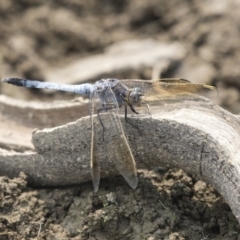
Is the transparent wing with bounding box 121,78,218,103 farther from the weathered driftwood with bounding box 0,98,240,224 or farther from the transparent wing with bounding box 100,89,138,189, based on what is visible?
the transparent wing with bounding box 100,89,138,189

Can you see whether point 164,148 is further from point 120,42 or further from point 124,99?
point 120,42

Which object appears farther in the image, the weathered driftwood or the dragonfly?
the dragonfly

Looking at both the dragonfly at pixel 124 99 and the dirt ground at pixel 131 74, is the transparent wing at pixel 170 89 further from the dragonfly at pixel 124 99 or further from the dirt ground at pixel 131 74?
the dirt ground at pixel 131 74

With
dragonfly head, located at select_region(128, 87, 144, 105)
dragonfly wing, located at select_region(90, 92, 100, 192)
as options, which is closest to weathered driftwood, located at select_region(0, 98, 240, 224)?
dragonfly wing, located at select_region(90, 92, 100, 192)

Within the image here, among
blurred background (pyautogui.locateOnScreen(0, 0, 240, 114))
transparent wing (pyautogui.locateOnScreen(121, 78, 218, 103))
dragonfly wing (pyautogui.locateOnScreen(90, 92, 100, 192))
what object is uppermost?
blurred background (pyautogui.locateOnScreen(0, 0, 240, 114))

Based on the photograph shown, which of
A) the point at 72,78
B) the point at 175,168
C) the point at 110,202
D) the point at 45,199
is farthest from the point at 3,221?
the point at 72,78

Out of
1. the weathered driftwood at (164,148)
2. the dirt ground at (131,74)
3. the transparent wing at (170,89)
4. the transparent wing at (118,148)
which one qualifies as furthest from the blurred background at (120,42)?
the transparent wing at (118,148)

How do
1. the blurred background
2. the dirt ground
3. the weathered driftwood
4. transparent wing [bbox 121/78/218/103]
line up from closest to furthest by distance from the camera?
the weathered driftwood, the dirt ground, transparent wing [bbox 121/78/218/103], the blurred background

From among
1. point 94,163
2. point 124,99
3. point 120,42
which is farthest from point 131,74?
point 94,163
